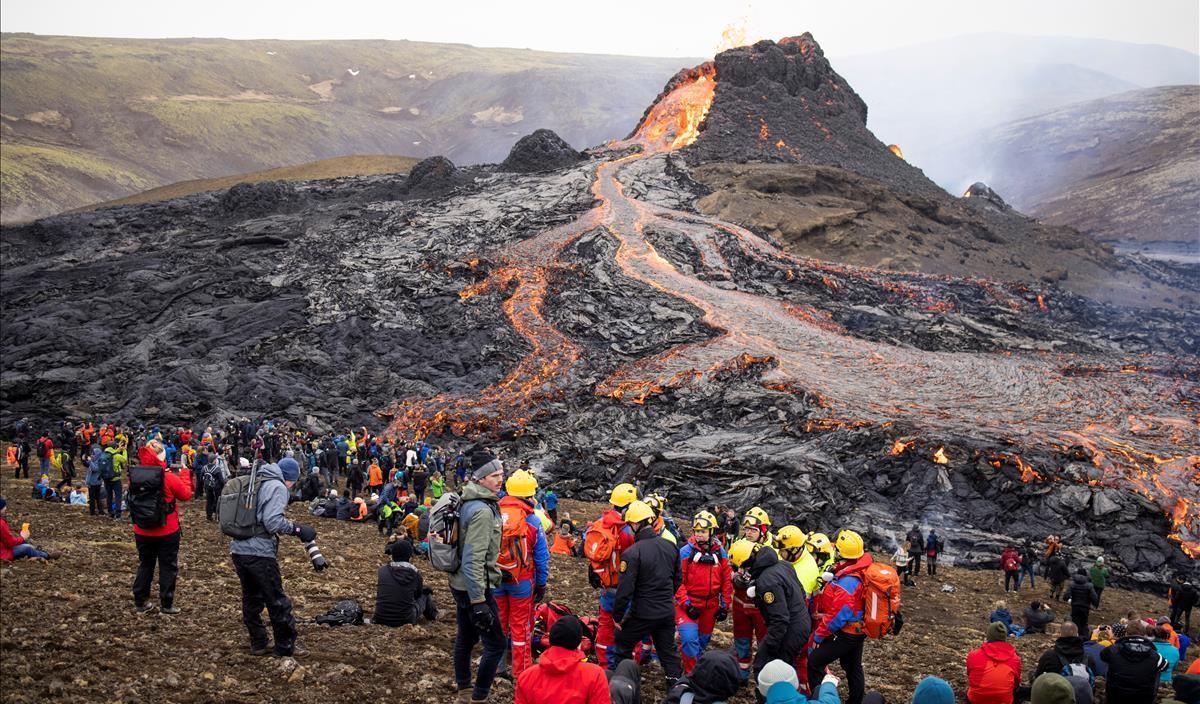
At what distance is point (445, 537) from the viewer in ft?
→ 26.0

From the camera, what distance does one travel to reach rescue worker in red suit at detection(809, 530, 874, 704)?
8570mm

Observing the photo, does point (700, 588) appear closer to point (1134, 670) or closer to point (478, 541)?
point (478, 541)

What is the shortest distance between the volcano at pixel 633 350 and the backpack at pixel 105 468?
14.0 metres

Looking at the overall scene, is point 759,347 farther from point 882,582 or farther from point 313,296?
point 882,582

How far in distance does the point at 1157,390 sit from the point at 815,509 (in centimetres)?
1669

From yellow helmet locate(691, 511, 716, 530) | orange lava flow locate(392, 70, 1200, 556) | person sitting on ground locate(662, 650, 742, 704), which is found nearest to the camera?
person sitting on ground locate(662, 650, 742, 704)

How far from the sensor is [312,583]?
12398 millimetres

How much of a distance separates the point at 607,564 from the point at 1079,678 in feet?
15.0

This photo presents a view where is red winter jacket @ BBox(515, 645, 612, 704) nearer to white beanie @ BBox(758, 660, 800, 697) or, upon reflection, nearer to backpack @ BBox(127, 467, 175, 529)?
white beanie @ BBox(758, 660, 800, 697)

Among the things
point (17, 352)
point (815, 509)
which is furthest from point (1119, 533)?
point (17, 352)

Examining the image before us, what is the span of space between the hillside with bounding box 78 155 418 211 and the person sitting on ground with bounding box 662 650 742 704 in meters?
67.5

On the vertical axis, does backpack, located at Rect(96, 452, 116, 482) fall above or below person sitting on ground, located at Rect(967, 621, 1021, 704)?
A: below

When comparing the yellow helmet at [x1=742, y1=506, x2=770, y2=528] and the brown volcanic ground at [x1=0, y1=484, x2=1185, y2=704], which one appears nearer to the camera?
the brown volcanic ground at [x1=0, y1=484, x2=1185, y2=704]

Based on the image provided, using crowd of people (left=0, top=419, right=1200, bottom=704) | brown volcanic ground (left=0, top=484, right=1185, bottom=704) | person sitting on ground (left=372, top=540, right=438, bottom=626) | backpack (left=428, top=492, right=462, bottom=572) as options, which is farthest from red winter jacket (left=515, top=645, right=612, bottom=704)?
person sitting on ground (left=372, top=540, right=438, bottom=626)
